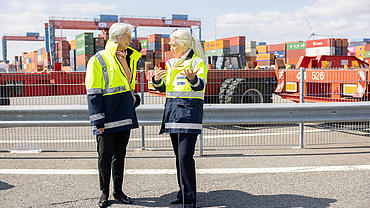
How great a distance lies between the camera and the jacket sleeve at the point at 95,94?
377 cm

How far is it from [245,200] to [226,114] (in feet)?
7.20

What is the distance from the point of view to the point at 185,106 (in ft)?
12.4

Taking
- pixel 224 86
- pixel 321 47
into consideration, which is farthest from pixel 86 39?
pixel 224 86

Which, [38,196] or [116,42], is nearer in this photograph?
[116,42]

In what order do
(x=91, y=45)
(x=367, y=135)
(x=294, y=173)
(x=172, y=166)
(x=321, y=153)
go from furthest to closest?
(x=91, y=45) < (x=367, y=135) < (x=321, y=153) < (x=172, y=166) < (x=294, y=173)

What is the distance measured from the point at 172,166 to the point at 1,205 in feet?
7.53

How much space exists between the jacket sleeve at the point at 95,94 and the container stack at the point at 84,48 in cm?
3390

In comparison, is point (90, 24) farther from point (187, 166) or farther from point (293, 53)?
point (187, 166)

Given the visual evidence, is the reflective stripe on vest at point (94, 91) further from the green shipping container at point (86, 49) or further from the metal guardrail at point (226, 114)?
the green shipping container at point (86, 49)

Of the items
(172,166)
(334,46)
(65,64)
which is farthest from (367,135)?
(65,64)

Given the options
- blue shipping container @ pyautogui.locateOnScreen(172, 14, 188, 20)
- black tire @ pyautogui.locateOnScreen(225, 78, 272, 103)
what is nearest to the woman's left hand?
black tire @ pyautogui.locateOnScreen(225, 78, 272, 103)

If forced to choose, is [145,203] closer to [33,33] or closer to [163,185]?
[163,185]

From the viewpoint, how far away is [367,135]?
8.22m

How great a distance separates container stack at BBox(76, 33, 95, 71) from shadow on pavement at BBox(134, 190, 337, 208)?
33.9m
